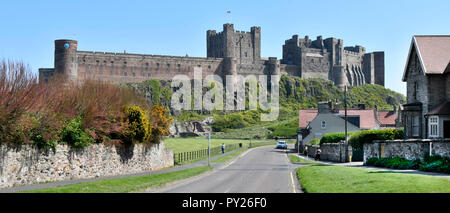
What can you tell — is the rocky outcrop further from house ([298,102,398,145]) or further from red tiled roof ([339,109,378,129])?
→ red tiled roof ([339,109,378,129])

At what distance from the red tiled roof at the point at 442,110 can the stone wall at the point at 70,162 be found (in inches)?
722

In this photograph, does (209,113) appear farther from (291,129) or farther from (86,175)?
(86,175)

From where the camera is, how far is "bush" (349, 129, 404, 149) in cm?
4031

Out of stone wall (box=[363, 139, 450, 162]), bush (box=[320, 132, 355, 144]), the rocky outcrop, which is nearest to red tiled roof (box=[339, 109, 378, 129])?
bush (box=[320, 132, 355, 144])

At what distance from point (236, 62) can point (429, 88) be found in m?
113

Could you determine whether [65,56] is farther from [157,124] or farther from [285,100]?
[157,124]

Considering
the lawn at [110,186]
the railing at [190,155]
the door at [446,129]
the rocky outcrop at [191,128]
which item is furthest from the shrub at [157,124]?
the rocky outcrop at [191,128]

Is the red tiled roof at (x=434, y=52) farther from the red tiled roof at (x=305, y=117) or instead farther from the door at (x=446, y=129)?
the red tiled roof at (x=305, y=117)

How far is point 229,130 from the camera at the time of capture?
122m

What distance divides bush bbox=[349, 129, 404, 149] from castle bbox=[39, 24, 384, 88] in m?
72.8

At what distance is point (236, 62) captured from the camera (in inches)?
5842

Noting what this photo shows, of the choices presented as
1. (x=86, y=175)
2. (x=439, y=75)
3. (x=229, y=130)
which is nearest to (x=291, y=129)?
(x=229, y=130)

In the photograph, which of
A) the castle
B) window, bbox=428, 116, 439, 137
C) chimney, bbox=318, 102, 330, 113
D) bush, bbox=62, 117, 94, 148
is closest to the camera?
bush, bbox=62, 117, 94, 148

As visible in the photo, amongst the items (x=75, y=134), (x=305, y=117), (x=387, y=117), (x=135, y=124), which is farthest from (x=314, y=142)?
(x=75, y=134)
